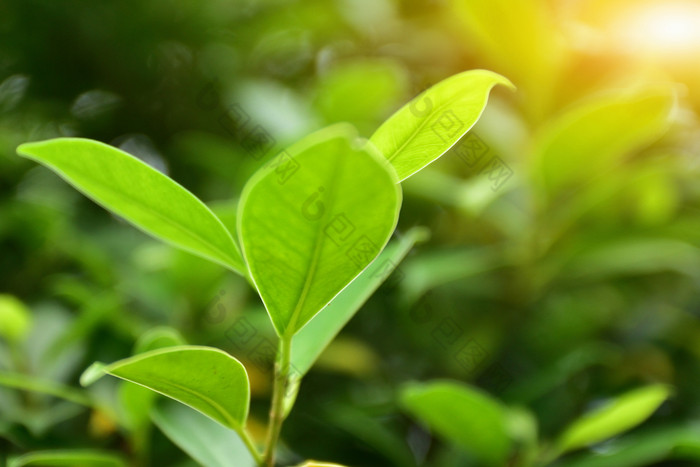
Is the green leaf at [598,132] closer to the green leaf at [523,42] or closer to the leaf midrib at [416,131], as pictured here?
the green leaf at [523,42]

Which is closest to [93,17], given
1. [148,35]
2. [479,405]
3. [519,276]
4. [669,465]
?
[148,35]

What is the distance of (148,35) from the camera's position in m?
1.51

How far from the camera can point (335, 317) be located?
0.54m

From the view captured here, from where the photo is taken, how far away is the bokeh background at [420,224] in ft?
2.91

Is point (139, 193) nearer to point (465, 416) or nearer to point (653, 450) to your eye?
point (465, 416)

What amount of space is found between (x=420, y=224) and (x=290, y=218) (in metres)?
0.80

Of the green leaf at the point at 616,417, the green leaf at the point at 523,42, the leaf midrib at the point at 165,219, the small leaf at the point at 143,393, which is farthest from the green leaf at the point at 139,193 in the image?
the green leaf at the point at 523,42

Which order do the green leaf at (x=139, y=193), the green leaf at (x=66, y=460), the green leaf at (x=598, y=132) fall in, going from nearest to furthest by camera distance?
the green leaf at (x=139, y=193), the green leaf at (x=66, y=460), the green leaf at (x=598, y=132)

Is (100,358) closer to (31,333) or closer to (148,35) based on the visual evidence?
(31,333)

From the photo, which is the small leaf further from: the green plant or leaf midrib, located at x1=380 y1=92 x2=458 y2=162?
leaf midrib, located at x1=380 y1=92 x2=458 y2=162

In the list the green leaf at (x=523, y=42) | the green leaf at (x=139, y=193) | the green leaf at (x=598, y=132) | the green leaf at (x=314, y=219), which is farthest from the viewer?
the green leaf at (x=523, y=42)

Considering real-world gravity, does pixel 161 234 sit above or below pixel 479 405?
above

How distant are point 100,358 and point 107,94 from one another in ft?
2.83

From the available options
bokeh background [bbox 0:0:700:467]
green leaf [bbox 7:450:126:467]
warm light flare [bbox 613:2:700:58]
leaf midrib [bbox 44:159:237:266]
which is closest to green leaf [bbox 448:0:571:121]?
bokeh background [bbox 0:0:700:467]
